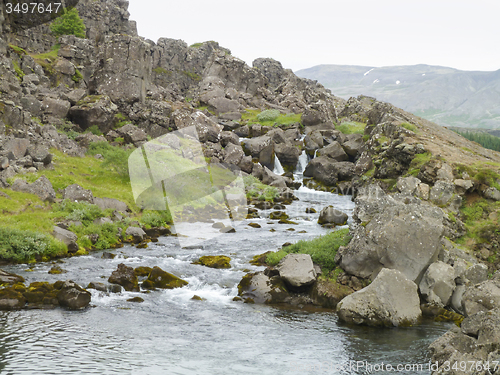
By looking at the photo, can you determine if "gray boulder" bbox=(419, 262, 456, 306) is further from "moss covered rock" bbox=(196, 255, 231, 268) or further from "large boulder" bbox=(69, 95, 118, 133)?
"large boulder" bbox=(69, 95, 118, 133)

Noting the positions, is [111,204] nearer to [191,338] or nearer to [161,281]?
[161,281]

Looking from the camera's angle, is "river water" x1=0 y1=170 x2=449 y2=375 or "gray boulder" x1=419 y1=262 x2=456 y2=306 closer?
"river water" x1=0 y1=170 x2=449 y2=375

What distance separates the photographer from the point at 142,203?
116 feet

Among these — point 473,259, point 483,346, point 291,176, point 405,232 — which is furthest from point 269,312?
point 291,176

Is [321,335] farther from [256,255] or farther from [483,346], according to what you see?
[256,255]

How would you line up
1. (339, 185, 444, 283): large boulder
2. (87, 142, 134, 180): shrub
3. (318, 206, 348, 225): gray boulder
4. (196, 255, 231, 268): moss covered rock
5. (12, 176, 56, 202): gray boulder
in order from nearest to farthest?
(339, 185, 444, 283): large boulder, (196, 255, 231, 268): moss covered rock, (12, 176, 56, 202): gray boulder, (318, 206, 348, 225): gray boulder, (87, 142, 134, 180): shrub

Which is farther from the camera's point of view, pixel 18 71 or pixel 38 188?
pixel 18 71

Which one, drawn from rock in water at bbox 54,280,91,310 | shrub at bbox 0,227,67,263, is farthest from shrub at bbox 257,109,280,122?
rock in water at bbox 54,280,91,310

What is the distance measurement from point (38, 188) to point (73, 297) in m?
16.2

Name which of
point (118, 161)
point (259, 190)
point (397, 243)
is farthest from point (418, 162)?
point (118, 161)

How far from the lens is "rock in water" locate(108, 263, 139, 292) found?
19.2 meters

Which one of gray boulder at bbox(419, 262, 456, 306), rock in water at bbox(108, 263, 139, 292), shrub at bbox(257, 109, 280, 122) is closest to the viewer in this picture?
gray boulder at bbox(419, 262, 456, 306)

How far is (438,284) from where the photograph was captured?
17766mm

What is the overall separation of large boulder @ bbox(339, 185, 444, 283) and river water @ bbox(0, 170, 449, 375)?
3.22 meters
